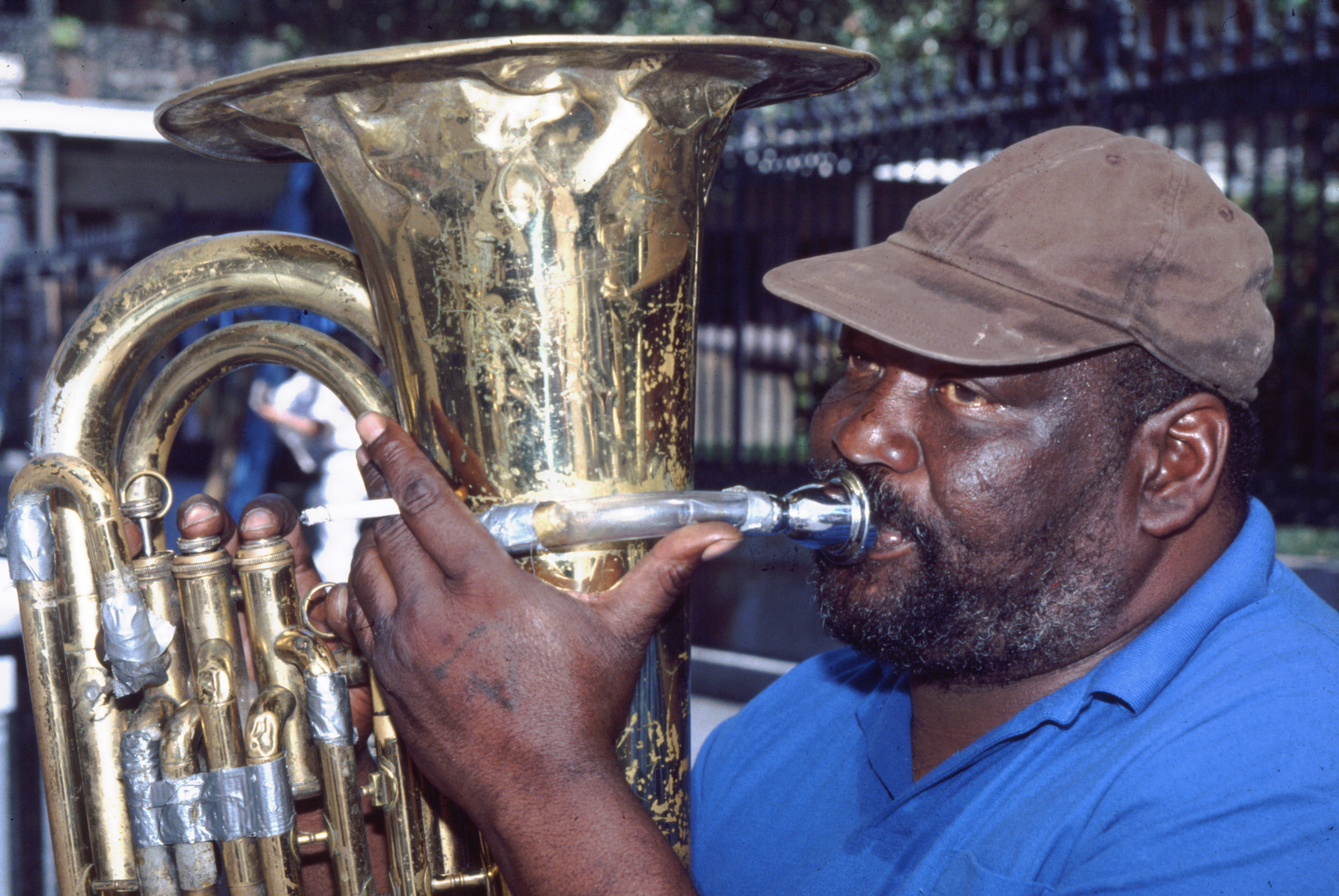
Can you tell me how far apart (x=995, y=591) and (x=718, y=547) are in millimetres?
430

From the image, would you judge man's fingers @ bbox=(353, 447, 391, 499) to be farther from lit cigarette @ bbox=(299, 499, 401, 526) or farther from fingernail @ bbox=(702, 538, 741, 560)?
fingernail @ bbox=(702, 538, 741, 560)

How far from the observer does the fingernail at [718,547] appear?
3.77 ft

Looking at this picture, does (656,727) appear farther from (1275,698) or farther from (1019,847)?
(1275,698)

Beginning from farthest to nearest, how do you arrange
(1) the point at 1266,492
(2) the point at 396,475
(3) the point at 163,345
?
(1) the point at 1266,492 → (3) the point at 163,345 → (2) the point at 396,475

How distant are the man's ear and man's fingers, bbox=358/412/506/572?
2.63 ft

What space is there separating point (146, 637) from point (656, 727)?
0.62m

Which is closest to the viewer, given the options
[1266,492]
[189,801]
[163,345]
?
[189,801]

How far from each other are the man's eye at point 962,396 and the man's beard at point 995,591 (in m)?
0.13

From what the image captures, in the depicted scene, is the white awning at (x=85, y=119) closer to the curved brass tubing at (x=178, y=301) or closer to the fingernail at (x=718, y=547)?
the curved brass tubing at (x=178, y=301)

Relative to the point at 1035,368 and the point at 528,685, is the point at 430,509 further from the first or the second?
the point at 1035,368

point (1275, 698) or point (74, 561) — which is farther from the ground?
point (74, 561)

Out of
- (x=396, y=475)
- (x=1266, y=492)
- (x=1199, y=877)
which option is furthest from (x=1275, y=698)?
(x=1266, y=492)

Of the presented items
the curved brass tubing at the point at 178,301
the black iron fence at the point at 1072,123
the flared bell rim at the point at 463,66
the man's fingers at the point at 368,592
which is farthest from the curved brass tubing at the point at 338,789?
A: the black iron fence at the point at 1072,123

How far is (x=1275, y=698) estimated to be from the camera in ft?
3.91
